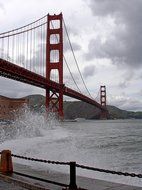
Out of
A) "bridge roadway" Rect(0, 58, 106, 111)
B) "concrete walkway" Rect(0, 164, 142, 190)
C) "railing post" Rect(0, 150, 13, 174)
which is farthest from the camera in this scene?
"bridge roadway" Rect(0, 58, 106, 111)

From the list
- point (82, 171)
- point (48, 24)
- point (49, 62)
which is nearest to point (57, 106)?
point (49, 62)

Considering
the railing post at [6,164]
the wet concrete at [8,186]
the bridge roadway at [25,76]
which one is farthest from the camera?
the bridge roadway at [25,76]

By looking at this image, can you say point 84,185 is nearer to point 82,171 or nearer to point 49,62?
point 82,171

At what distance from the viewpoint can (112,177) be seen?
10.9 meters

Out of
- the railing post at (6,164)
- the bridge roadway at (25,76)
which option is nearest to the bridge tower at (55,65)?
the bridge roadway at (25,76)

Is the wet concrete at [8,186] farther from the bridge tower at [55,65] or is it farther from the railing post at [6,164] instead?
the bridge tower at [55,65]

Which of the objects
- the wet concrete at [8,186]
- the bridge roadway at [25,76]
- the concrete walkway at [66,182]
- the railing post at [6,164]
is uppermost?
the bridge roadway at [25,76]

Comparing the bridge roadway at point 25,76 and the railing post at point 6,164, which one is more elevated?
the bridge roadway at point 25,76

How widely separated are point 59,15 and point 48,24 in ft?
7.38

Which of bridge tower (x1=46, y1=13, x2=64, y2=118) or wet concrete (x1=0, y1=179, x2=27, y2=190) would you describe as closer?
wet concrete (x1=0, y1=179, x2=27, y2=190)

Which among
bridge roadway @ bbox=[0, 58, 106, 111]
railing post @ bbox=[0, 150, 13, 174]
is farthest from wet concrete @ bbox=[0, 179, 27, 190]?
bridge roadway @ bbox=[0, 58, 106, 111]

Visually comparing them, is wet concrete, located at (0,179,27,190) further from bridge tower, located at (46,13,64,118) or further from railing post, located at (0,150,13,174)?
bridge tower, located at (46,13,64,118)

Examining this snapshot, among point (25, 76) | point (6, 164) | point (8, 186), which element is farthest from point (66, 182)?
point (25, 76)

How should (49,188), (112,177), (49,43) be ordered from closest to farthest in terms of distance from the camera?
(49,188) < (112,177) < (49,43)
